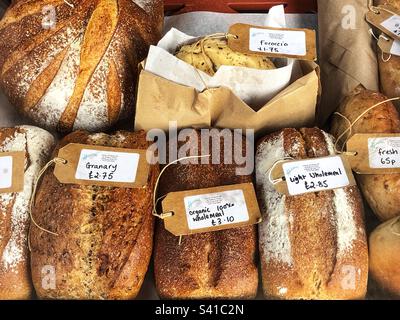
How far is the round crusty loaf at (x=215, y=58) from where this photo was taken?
145 centimetres

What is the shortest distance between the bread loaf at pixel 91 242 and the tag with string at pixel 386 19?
951 millimetres

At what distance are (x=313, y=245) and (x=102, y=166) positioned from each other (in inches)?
21.5

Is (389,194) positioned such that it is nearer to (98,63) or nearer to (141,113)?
(141,113)

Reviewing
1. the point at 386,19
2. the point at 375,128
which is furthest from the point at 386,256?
the point at 386,19

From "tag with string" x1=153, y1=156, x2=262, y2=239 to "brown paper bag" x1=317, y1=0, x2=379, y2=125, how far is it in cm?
53

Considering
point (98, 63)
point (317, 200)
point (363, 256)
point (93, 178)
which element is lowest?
point (363, 256)

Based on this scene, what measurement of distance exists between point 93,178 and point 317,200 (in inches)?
21.6

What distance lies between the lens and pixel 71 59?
1.42 metres

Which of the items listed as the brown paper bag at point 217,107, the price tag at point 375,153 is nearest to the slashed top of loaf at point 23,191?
the brown paper bag at point 217,107

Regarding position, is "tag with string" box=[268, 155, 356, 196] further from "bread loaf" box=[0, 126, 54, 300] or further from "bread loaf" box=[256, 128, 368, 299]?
"bread loaf" box=[0, 126, 54, 300]

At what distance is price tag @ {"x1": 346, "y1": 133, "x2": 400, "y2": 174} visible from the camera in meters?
1.29

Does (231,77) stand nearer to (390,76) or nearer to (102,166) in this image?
(102,166)

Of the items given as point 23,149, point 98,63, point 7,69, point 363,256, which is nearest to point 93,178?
point 23,149
